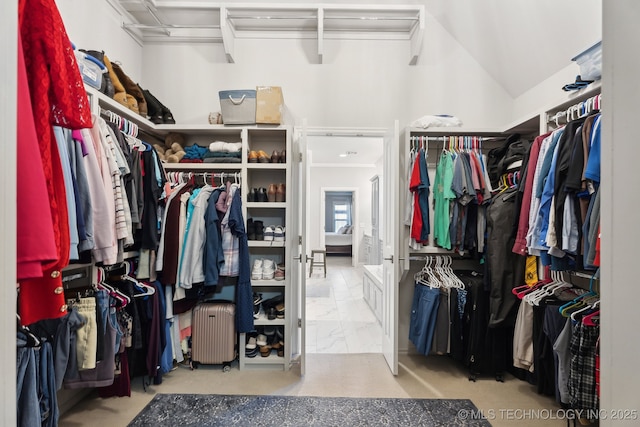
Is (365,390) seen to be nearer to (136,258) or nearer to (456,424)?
(456,424)

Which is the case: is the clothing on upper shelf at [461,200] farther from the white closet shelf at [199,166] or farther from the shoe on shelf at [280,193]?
the white closet shelf at [199,166]

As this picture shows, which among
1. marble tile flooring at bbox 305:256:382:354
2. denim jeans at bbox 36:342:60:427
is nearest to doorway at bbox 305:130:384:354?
marble tile flooring at bbox 305:256:382:354

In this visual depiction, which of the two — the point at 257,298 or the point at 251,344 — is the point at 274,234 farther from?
the point at 251,344

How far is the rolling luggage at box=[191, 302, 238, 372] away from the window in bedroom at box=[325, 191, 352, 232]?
1004 centimetres

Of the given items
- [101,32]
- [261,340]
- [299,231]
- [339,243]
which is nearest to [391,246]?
[299,231]

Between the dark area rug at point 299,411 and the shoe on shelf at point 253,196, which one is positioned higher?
the shoe on shelf at point 253,196

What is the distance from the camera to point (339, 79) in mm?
2742

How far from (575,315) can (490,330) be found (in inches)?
27.1

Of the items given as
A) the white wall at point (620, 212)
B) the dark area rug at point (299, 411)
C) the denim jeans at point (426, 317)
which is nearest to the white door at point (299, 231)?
the dark area rug at point (299, 411)

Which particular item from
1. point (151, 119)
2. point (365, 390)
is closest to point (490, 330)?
point (365, 390)

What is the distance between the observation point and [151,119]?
2.46 meters

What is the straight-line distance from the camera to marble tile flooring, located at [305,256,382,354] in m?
2.92

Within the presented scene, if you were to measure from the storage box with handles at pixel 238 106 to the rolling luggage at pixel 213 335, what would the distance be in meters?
1.51

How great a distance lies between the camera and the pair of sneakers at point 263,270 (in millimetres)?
2473
